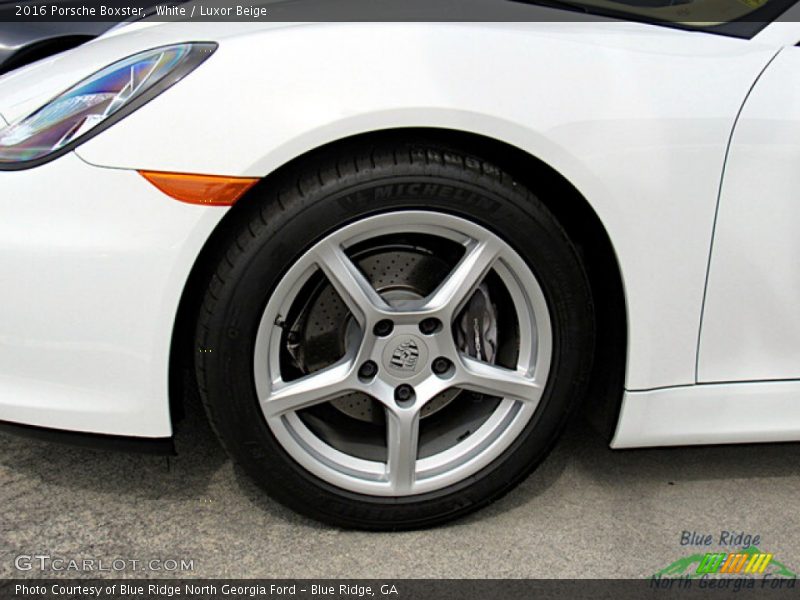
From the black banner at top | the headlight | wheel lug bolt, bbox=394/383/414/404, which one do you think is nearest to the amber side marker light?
the headlight

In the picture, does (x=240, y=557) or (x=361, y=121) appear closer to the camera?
(x=361, y=121)

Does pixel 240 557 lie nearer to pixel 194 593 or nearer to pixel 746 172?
pixel 194 593

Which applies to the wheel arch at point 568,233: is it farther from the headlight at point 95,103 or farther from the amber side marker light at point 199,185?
the headlight at point 95,103

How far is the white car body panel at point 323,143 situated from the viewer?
1752 millimetres

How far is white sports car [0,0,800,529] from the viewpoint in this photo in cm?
177

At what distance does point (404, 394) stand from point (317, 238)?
1.40ft

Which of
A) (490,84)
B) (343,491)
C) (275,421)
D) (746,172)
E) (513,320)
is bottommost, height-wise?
(343,491)

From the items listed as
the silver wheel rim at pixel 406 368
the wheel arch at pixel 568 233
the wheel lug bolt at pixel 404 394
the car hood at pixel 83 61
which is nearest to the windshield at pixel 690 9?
the wheel arch at pixel 568 233

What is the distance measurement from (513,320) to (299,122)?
69 centimetres

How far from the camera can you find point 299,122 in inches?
68.2

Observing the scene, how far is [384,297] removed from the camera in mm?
2035

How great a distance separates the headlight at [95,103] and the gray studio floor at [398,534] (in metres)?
0.85

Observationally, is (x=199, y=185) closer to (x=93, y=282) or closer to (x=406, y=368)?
(x=93, y=282)

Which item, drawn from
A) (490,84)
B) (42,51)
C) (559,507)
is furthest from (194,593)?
(42,51)
